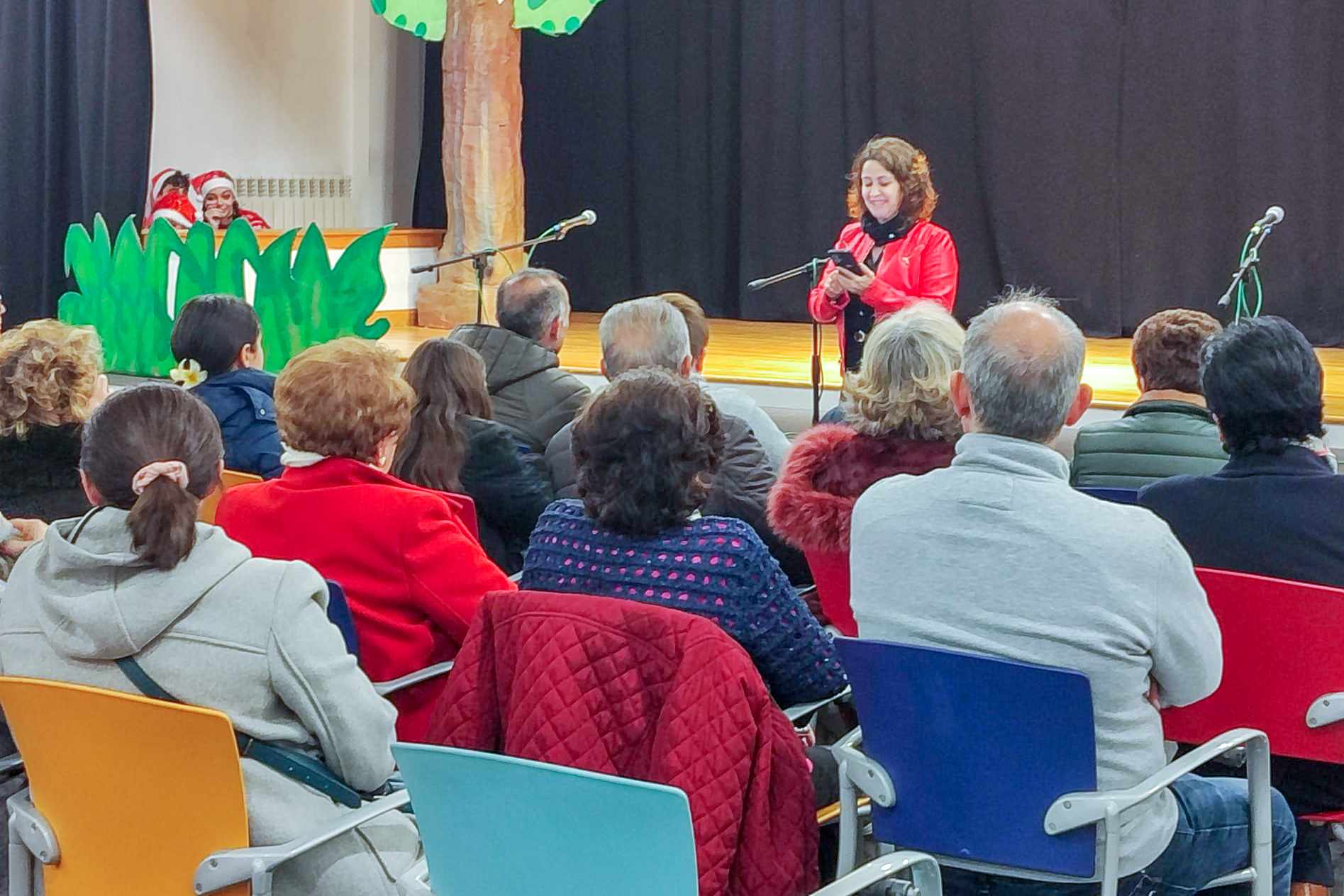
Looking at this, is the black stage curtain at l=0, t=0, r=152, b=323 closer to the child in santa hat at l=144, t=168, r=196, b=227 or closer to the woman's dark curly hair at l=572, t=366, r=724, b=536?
the child in santa hat at l=144, t=168, r=196, b=227

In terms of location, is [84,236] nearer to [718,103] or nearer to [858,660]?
Result: [718,103]

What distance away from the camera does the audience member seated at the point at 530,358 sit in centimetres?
337

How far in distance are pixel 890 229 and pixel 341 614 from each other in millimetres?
2825

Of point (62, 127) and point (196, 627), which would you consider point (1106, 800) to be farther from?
point (62, 127)

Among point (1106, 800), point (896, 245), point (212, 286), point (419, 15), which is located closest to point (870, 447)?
point (1106, 800)

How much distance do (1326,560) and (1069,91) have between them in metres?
5.44

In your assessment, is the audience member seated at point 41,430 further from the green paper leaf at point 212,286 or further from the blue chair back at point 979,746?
the green paper leaf at point 212,286

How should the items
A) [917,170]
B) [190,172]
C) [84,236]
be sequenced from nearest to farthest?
[917,170]
[84,236]
[190,172]

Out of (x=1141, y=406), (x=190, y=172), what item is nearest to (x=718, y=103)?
(x=190, y=172)

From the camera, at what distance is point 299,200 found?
8.59 metres

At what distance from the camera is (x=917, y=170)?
4.48m

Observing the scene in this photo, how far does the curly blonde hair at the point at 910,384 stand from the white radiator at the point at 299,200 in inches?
253

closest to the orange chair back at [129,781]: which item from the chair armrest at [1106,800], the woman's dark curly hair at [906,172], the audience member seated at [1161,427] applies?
the chair armrest at [1106,800]

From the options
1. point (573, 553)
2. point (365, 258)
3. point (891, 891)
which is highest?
point (365, 258)
